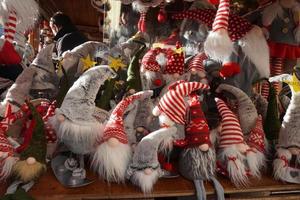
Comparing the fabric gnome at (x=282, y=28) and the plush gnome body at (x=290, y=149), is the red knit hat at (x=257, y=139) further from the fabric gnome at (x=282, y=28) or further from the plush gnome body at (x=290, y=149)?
the fabric gnome at (x=282, y=28)

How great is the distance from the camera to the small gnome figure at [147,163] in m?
0.65

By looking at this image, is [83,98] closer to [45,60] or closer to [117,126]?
[117,126]

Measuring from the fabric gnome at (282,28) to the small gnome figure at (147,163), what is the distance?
0.53 metres

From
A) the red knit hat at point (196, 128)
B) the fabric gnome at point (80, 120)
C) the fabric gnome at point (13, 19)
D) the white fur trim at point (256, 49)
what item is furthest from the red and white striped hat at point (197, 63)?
the fabric gnome at point (13, 19)

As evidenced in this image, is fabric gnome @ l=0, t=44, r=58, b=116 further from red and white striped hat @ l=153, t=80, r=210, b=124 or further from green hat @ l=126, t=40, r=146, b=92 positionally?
red and white striped hat @ l=153, t=80, r=210, b=124

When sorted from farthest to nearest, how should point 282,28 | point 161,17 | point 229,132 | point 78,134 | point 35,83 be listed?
point 161,17 → point 282,28 → point 35,83 → point 229,132 → point 78,134

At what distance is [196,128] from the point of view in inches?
27.7

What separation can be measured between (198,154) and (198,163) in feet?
0.07

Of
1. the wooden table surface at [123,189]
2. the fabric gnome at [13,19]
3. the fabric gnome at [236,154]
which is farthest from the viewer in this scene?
the fabric gnome at [13,19]

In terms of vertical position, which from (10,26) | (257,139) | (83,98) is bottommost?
(257,139)

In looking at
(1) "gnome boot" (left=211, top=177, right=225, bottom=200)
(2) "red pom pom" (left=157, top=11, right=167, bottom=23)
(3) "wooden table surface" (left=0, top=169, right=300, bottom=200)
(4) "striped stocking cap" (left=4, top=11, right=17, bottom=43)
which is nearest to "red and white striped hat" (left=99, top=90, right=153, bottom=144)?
(3) "wooden table surface" (left=0, top=169, right=300, bottom=200)

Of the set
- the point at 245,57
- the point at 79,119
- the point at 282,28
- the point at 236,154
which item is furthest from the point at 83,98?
the point at 282,28

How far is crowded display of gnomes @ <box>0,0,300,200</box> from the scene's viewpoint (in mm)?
658

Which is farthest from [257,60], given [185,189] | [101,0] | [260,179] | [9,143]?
[101,0]
